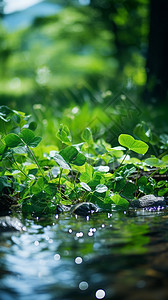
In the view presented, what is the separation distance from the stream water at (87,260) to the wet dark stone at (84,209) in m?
0.08

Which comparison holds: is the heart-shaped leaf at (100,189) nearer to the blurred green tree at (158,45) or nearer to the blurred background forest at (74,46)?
the blurred green tree at (158,45)

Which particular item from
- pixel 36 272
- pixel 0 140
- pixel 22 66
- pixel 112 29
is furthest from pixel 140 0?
pixel 36 272

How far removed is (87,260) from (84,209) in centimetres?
45

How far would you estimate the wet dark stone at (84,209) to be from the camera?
45.5 inches

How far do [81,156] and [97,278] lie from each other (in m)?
0.58

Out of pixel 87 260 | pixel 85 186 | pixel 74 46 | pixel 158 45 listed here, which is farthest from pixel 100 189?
pixel 74 46

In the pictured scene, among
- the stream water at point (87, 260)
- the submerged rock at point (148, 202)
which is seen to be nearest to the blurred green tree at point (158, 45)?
the submerged rock at point (148, 202)

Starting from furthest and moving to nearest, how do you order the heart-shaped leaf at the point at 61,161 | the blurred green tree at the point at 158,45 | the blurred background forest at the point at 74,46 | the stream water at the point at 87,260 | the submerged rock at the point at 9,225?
1. the blurred background forest at the point at 74,46
2. the blurred green tree at the point at 158,45
3. the heart-shaped leaf at the point at 61,161
4. the submerged rock at the point at 9,225
5. the stream water at the point at 87,260

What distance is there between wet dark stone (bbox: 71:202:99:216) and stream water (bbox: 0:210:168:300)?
8cm

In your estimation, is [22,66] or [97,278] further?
[22,66]

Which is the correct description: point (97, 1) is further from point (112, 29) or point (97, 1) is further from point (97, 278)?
point (97, 278)

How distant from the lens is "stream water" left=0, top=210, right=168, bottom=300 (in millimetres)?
564

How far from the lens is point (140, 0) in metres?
8.31

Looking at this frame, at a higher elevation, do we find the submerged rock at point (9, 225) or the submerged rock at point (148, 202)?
the submerged rock at point (9, 225)
